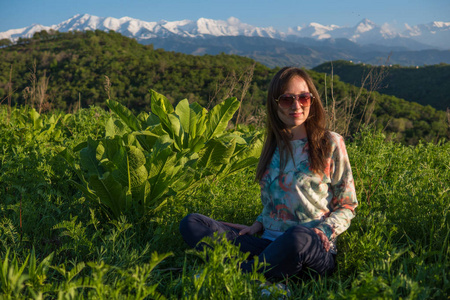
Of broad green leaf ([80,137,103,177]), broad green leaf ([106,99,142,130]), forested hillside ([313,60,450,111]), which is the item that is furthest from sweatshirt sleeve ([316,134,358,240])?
forested hillside ([313,60,450,111])

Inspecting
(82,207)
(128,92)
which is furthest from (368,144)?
(128,92)

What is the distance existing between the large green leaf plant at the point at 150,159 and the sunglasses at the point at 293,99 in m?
0.76

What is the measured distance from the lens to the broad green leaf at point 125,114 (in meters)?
2.99

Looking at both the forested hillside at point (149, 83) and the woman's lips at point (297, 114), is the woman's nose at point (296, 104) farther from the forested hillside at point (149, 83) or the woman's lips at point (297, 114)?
the forested hillside at point (149, 83)

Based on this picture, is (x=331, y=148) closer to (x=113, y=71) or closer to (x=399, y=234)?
(x=399, y=234)

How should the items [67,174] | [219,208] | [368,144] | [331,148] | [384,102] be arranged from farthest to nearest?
[384,102]
[368,144]
[67,174]
[219,208]
[331,148]

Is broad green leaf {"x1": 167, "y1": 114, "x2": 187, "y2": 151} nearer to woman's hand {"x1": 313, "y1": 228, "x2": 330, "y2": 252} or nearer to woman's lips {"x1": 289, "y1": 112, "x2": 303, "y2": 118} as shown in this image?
woman's lips {"x1": 289, "y1": 112, "x2": 303, "y2": 118}

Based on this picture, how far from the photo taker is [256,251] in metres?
2.02

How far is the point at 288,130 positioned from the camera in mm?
2184

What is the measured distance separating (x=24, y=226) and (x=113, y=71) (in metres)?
23.9

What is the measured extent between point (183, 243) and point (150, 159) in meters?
0.62

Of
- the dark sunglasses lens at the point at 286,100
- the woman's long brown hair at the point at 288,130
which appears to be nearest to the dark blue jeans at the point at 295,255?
the woman's long brown hair at the point at 288,130

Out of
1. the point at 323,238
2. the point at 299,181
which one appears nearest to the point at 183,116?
the point at 299,181

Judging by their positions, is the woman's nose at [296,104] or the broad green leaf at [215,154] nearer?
the woman's nose at [296,104]
